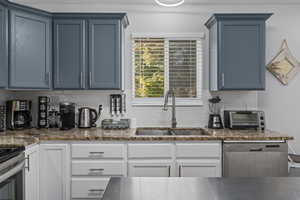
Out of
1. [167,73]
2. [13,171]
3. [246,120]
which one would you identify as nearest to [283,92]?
[246,120]

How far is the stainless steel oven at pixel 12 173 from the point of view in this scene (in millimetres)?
1851

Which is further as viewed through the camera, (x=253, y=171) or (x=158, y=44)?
(x=158, y=44)

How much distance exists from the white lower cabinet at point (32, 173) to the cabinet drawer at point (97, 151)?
13.5 inches

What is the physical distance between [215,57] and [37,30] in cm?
196

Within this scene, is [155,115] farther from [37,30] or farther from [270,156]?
[37,30]

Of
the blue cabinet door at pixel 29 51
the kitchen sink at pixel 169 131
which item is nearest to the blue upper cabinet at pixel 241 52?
the kitchen sink at pixel 169 131

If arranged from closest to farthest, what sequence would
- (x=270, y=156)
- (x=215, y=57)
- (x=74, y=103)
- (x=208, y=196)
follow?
(x=208, y=196) < (x=270, y=156) < (x=215, y=57) < (x=74, y=103)

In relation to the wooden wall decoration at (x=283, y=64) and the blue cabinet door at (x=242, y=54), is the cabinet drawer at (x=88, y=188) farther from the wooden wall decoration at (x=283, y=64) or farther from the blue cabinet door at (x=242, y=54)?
the wooden wall decoration at (x=283, y=64)

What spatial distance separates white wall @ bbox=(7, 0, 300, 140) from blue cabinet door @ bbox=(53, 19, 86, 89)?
0.41m

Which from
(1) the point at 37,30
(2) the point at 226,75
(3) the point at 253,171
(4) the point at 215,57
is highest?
(1) the point at 37,30

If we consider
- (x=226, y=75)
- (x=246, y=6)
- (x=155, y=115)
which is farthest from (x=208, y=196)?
(x=246, y=6)

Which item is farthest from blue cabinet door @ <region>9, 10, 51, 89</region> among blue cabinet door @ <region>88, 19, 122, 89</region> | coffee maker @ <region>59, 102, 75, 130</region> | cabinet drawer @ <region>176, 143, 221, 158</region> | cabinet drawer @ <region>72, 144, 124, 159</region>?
cabinet drawer @ <region>176, 143, 221, 158</region>

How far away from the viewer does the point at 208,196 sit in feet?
4.04

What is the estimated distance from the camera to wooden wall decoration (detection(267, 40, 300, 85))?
346 cm
